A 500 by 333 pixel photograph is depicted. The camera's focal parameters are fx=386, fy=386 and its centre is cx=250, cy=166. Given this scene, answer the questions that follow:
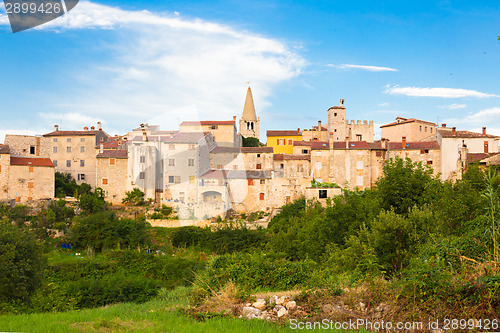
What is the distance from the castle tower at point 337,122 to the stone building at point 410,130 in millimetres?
6886

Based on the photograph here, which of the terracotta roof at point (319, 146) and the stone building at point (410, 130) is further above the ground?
the stone building at point (410, 130)

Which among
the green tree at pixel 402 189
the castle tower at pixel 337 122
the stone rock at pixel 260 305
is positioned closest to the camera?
the stone rock at pixel 260 305

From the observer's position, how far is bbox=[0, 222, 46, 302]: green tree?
14000 mm

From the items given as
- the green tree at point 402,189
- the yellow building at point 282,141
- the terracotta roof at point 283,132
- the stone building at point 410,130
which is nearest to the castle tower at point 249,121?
the terracotta roof at point 283,132

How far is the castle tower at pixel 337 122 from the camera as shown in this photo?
50.0m

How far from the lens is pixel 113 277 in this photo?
81.4ft

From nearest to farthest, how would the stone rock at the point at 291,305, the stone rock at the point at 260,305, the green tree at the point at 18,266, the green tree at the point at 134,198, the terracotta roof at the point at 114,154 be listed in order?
the stone rock at the point at 291,305
the stone rock at the point at 260,305
the green tree at the point at 18,266
the green tree at the point at 134,198
the terracotta roof at the point at 114,154

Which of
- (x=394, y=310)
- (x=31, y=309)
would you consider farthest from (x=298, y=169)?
(x=394, y=310)

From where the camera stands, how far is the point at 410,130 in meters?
49.8

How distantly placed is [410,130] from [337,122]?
9.34 metres

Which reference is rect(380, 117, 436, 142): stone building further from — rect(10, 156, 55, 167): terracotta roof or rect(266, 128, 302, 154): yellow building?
rect(10, 156, 55, 167): terracotta roof

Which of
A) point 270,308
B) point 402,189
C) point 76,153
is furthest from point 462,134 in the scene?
point 76,153

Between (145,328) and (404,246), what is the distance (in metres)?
9.64

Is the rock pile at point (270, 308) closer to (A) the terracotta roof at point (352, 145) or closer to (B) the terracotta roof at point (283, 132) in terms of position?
(A) the terracotta roof at point (352, 145)
